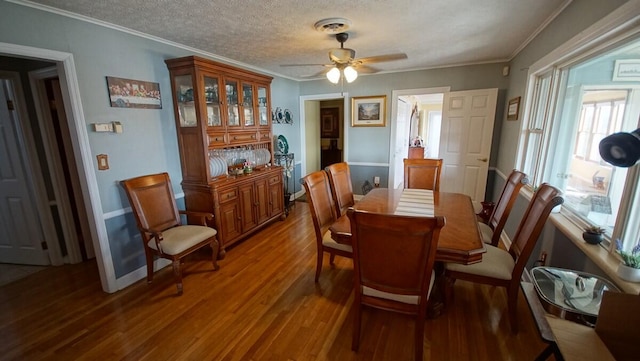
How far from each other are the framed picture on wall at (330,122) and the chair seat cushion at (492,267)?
16.3 ft

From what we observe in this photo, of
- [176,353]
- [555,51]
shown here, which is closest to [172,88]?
[176,353]

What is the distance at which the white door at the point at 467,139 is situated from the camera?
378 cm

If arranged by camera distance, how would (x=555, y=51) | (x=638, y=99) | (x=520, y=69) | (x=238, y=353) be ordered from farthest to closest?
(x=520, y=69)
(x=555, y=51)
(x=238, y=353)
(x=638, y=99)

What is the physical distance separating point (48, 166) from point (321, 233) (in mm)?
2859

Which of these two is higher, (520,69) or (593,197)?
(520,69)

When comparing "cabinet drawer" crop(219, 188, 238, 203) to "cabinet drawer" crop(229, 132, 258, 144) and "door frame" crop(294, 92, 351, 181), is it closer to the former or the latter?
"cabinet drawer" crop(229, 132, 258, 144)

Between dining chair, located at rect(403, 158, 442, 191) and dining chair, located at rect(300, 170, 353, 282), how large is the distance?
1.20 meters

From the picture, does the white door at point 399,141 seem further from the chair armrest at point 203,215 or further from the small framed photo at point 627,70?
the chair armrest at point 203,215

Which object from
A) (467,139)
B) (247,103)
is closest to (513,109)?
(467,139)

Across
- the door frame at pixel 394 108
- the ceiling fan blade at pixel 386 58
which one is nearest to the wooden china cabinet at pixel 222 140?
the ceiling fan blade at pixel 386 58

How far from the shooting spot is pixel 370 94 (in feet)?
14.9

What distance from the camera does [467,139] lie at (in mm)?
3977

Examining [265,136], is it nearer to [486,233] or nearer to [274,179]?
[274,179]

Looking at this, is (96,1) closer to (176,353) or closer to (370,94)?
(176,353)
